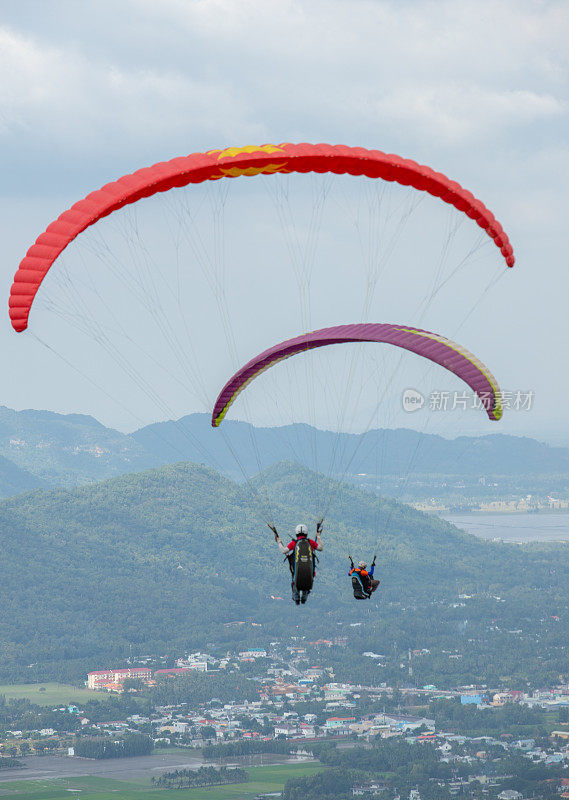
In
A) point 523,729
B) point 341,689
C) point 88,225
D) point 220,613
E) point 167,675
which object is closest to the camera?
point 88,225

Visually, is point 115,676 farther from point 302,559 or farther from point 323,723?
point 302,559

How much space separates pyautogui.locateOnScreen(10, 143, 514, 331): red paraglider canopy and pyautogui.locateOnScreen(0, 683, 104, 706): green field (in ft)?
381

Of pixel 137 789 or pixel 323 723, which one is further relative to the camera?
pixel 323 723

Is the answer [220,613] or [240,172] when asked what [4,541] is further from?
[240,172]

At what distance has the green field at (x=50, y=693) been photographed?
135m

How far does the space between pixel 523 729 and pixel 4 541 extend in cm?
11007

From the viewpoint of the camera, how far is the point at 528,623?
587ft

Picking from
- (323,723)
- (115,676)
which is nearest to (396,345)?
(323,723)

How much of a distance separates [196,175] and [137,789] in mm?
82018

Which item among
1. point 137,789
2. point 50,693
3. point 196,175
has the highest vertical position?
point 196,175

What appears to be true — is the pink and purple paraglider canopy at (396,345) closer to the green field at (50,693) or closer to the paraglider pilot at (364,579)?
the paraglider pilot at (364,579)

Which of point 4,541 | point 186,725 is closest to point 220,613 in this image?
point 4,541

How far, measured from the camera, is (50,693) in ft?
463

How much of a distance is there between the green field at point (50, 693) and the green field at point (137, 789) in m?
33.0
